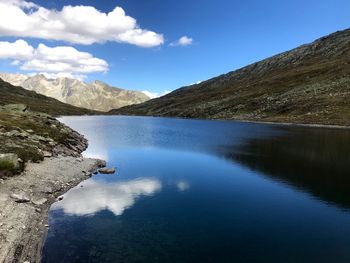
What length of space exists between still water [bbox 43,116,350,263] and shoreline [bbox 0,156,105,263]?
3.36 ft

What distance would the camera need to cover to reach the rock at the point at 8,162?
3850cm

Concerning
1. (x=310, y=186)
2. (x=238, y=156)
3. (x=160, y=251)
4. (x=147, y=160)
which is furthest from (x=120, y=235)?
(x=238, y=156)

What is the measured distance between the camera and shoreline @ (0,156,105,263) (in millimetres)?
23828

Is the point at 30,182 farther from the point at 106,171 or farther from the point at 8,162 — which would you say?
the point at 106,171

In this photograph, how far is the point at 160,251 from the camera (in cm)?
2547

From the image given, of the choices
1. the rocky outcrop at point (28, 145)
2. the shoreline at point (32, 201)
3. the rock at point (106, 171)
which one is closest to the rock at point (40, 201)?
the shoreline at point (32, 201)

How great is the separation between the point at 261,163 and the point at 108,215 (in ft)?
123

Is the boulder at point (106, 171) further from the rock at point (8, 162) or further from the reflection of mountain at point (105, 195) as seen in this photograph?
the rock at point (8, 162)

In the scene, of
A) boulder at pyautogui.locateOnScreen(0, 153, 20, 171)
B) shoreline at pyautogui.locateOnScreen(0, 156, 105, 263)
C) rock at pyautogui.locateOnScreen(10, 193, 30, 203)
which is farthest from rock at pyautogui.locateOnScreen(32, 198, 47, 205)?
boulder at pyautogui.locateOnScreen(0, 153, 20, 171)

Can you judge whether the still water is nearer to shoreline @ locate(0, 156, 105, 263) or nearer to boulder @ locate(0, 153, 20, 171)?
shoreline @ locate(0, 156, 105, 263)

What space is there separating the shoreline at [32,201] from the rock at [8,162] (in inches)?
53.1

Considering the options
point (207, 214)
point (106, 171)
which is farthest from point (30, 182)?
point (207, 214)

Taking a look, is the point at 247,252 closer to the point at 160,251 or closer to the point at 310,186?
the point at 160,251

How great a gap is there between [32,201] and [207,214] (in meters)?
16.9
